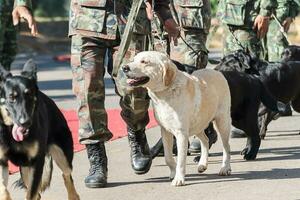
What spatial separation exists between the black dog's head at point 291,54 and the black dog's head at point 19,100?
4.90 metres

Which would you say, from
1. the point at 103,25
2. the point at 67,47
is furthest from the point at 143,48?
→ the point at 67,47

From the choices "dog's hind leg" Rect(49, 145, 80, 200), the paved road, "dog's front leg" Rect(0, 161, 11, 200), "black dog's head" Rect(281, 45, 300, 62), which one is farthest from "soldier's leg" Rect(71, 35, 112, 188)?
"black dog's head" Rect(281, 45, 300, 62)

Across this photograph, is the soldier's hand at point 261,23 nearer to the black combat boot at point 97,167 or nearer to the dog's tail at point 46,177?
the black combat boot at point 97,167

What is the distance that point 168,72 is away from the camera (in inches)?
267

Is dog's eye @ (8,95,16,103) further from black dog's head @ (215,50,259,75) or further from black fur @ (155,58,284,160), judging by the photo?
black dog's head @ (215,50,259,75)

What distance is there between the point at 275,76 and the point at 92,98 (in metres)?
2.85

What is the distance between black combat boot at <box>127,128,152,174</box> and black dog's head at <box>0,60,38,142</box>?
188cm

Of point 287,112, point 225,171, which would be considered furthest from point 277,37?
point 225,171

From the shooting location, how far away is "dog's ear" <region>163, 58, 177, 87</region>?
22.2 feet

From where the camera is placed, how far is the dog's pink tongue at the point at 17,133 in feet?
18.7

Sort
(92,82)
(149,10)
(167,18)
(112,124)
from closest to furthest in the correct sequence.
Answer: (92,82) → (167,18) → (149,10) → (112,124)

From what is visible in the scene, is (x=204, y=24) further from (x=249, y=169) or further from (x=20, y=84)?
(x=20, y=84)

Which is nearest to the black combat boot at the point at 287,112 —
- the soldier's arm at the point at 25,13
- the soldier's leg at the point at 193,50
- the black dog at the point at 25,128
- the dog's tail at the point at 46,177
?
the soldier's leg at the point at 193,50

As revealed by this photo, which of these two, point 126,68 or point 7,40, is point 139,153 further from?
point 7,40
